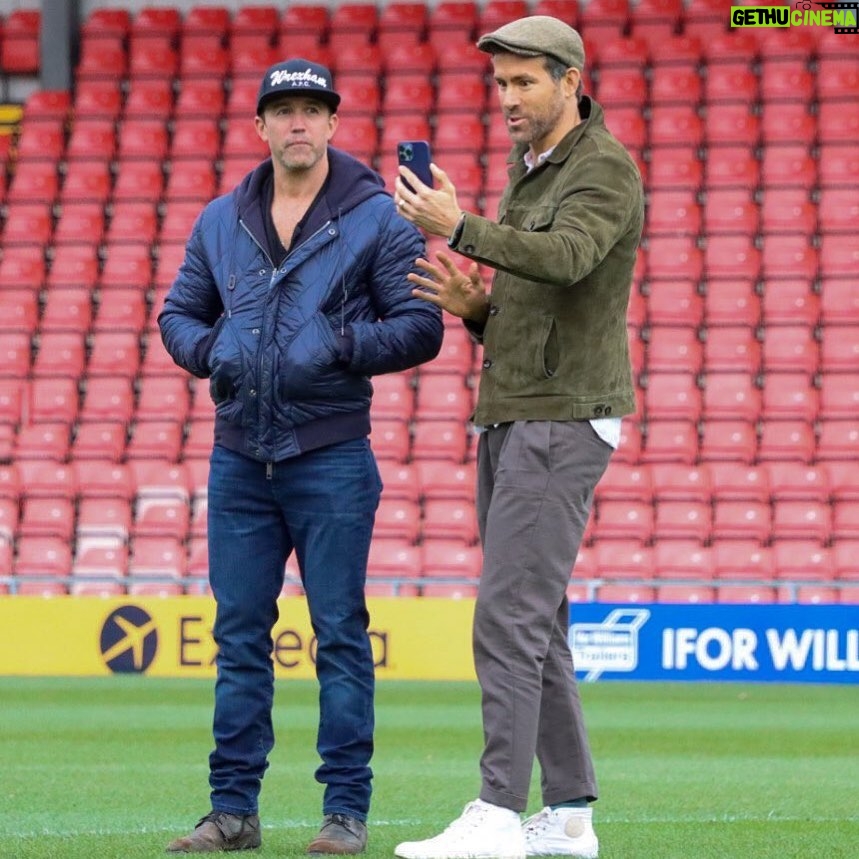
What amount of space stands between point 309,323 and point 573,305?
0.70 m

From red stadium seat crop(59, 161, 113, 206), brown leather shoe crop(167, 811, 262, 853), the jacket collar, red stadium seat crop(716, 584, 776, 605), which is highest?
red stadium seat crop(59, 161, 113, 206)

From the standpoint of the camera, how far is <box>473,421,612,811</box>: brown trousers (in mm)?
4438

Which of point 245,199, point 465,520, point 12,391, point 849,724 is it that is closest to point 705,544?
point 465,520

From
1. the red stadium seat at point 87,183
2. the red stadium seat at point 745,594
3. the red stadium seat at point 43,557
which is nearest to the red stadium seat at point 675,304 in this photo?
the red stadium seat at point 745,594

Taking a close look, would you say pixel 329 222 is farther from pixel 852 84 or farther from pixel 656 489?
pixel 852 84

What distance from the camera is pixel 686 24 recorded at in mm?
19609

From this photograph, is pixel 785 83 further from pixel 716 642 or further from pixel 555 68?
pixel 555 68

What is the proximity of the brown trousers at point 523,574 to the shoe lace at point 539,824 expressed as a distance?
0.27m

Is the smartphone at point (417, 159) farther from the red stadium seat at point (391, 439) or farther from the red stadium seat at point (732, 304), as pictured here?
the red stadium seat at point (732, 304)

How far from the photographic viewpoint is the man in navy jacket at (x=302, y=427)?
186 inches

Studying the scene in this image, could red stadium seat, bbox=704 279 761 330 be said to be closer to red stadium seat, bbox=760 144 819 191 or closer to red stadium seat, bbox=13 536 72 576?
red stadium seat, bbox=760 144 819 191

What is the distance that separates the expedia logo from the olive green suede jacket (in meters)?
9.34
